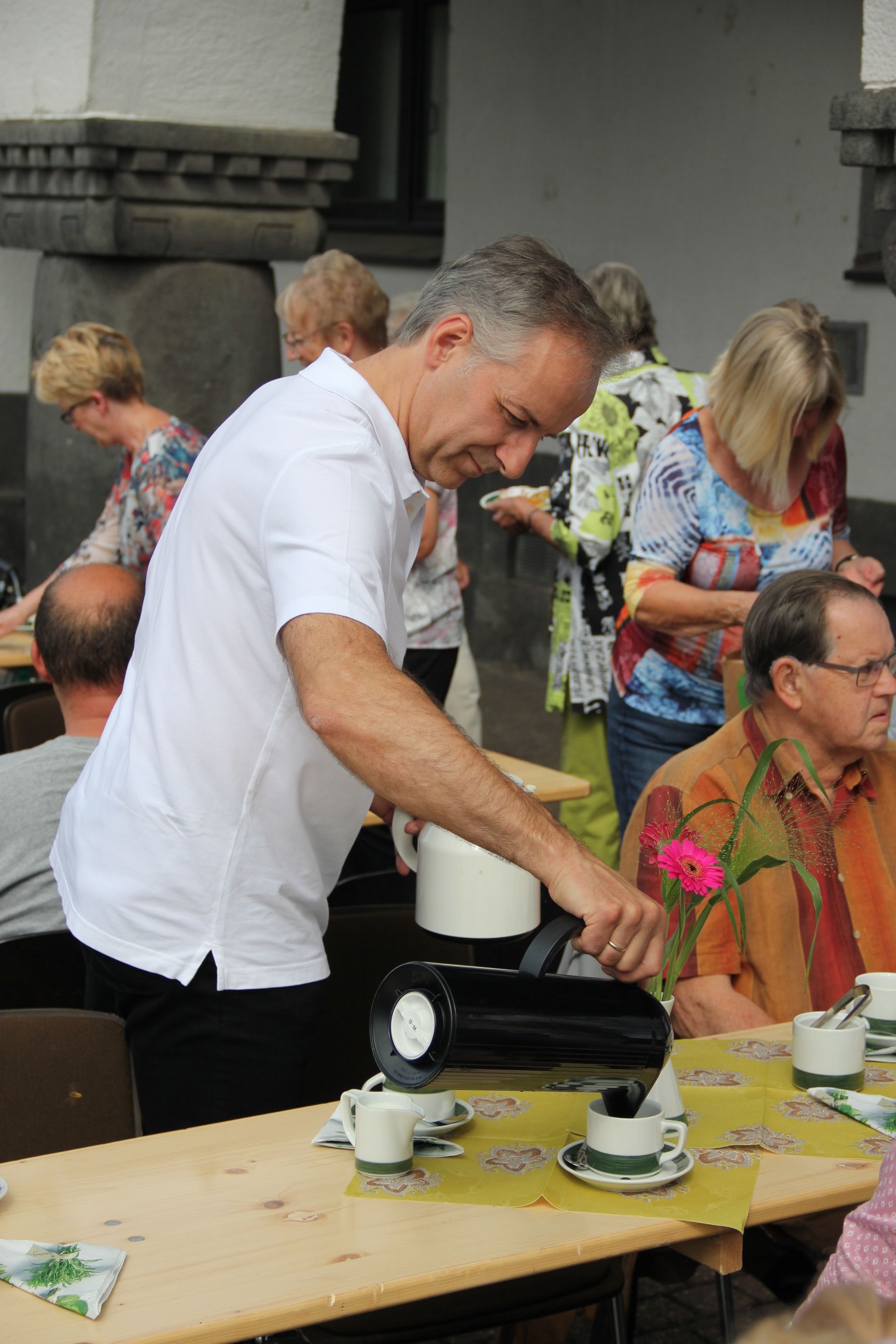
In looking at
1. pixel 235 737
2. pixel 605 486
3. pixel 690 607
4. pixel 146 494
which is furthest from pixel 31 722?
pixel 235 737

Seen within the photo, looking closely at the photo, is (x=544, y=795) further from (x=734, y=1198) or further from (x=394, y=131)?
(x=394, y=131)

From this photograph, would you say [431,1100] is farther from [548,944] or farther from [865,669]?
[865,669]

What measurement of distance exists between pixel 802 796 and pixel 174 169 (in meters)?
3.73

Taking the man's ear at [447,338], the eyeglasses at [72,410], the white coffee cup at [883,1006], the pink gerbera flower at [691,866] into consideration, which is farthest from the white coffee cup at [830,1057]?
the eyeglasses at [72,410]

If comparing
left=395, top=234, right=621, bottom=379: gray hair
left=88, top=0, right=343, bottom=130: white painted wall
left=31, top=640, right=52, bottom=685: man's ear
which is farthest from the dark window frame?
left=395, top=234, right=621, bottom=379: gray hair

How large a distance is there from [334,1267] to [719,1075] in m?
0.80

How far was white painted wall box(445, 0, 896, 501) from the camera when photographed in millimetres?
6438

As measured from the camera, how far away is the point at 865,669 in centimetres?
276

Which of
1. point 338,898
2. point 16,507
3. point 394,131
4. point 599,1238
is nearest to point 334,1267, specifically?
point 599,1238

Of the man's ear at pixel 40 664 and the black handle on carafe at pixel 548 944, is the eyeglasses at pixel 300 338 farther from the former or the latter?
the black handle on carafe at pixel 548 944

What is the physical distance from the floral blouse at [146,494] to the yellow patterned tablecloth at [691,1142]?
2538 mm

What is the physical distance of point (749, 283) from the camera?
6.96 meters

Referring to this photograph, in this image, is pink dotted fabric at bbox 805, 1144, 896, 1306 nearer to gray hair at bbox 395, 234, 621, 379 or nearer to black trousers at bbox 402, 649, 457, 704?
gray hair at bbox 395, 234, 621, 379

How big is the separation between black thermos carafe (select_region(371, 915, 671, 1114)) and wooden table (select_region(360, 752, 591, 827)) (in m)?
1.91
